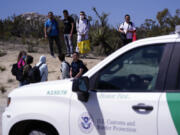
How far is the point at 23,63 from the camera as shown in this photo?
28.8 ft

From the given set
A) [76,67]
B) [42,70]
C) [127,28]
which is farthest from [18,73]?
[127,28]

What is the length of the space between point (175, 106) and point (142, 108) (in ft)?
1.10

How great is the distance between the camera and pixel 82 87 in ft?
11.6

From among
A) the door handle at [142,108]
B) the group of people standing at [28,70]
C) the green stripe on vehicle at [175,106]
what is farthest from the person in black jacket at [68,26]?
the green stripe on vehicle at [175,106]

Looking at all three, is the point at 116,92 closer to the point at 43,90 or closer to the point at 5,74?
the point at 43,90

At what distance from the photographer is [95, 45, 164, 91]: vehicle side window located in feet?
11.2

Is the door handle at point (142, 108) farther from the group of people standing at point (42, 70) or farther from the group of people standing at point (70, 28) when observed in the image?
Answer: the group of people standing at point (70, 28)

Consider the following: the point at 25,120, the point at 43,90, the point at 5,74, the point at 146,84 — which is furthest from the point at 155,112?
the point at 5,74

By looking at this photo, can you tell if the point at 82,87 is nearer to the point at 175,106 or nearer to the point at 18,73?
the point at 175,106

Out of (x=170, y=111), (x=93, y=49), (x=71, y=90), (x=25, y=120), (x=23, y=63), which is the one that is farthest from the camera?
(x=93, y=49)

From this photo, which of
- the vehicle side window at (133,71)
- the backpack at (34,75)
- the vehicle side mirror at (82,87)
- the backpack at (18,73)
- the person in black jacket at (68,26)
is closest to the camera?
the vehicle side window at (133,71)

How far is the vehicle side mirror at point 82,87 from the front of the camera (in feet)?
11.6

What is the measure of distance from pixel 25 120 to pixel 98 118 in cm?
107

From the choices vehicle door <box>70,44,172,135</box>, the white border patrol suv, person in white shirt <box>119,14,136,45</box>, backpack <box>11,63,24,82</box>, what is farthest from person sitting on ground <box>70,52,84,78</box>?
vehicle door <box>70,44,172,135</box>
